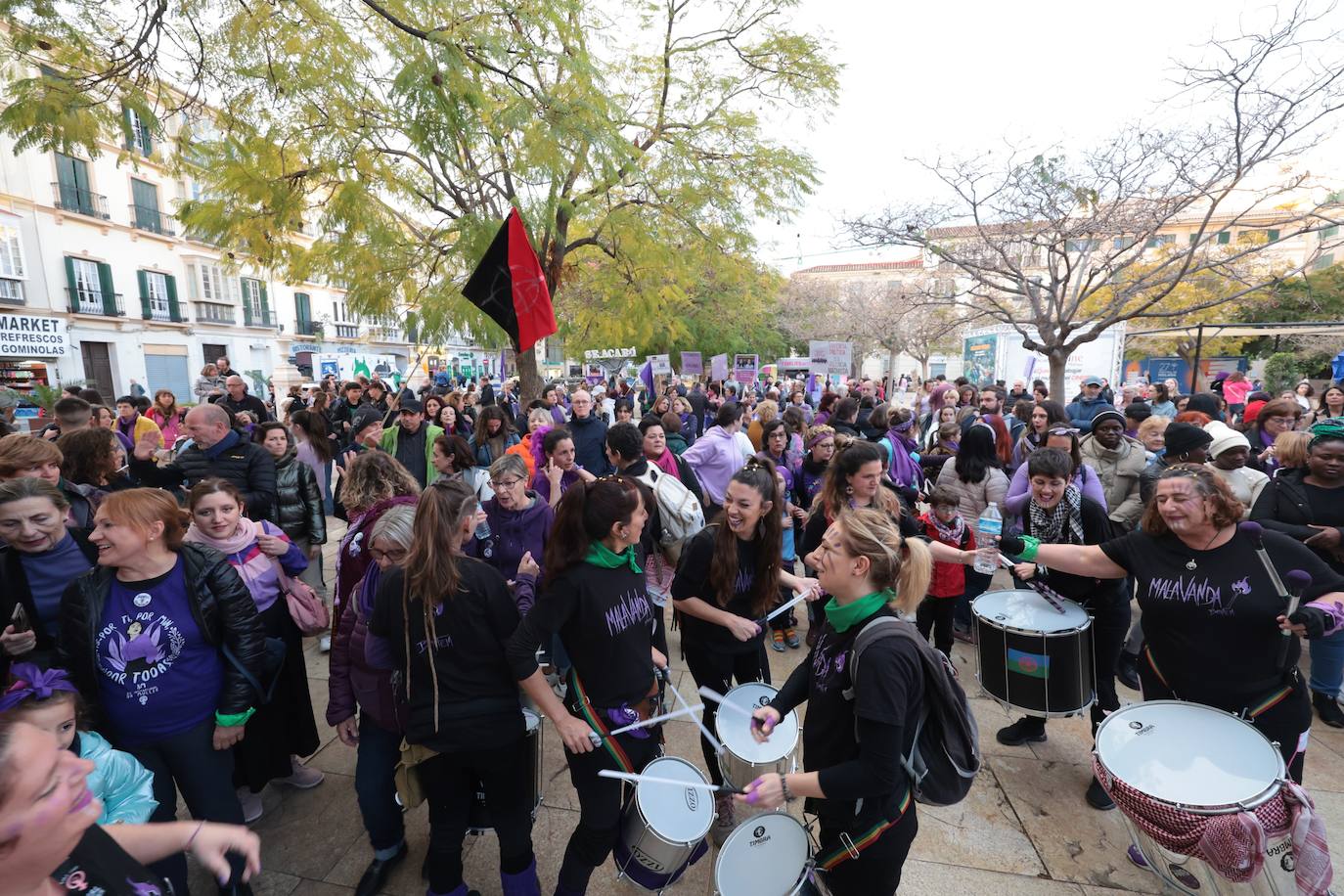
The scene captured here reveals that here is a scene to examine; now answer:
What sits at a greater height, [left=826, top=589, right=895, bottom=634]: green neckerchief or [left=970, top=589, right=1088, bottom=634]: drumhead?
[left=826, top=589, right=895, bottom=634]: green neckerchief

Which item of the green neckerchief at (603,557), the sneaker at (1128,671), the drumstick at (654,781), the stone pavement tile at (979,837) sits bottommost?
the stone pavement tile at (979,837)

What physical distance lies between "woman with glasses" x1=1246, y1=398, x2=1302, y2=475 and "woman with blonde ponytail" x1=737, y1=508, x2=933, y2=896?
5407 mm

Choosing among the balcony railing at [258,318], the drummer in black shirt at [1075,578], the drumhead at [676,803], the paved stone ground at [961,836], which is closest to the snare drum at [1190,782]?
the paved stone ground at [961,836]

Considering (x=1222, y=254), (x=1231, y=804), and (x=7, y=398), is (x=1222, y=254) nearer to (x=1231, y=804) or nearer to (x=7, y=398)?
(x=1231, y=804)

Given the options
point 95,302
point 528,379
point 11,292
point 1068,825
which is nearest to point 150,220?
point 95,302

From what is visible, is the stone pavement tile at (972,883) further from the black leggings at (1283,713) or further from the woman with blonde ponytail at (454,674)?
the woman with blonde ponytail at (454,674)

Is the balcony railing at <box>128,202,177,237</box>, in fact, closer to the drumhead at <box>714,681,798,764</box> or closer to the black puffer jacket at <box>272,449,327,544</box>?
the black puffer jacket at <box>272,449,327,544</box>

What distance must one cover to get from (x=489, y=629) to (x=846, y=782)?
1313 mm

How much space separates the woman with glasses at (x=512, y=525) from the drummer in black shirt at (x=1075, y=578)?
2.73 metres

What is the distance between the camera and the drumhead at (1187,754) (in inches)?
78.3

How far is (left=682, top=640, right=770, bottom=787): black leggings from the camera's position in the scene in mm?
2980

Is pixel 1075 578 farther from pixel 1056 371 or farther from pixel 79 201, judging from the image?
pixel 79 201

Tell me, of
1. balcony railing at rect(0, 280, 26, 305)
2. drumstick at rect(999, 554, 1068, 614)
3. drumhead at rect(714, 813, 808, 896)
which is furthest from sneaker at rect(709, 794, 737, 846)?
balcony railing at rect(0, 280, 26, 305)

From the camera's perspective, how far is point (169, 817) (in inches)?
99.3
